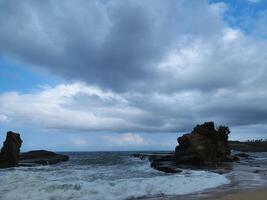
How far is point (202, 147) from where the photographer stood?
68500mm

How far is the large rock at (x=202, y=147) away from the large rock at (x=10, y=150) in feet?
79.3

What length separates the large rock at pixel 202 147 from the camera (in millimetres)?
66250

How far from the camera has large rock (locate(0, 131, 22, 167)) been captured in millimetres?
60781

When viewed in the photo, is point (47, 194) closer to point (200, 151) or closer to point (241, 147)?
point (200, 151)

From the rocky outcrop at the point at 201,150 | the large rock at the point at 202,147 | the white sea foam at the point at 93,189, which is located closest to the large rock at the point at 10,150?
the rocky outcrop at the point at 201,150

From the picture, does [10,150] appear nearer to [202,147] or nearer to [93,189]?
[202,147]

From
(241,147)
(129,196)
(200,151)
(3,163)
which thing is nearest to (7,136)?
(3,163)

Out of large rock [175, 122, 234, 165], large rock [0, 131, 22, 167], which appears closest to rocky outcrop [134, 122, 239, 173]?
large rock [175, 122, 234, 165]

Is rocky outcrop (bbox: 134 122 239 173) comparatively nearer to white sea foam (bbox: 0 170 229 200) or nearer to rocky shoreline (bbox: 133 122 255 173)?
rocky shoreline (bbox: 133 122 255 173)

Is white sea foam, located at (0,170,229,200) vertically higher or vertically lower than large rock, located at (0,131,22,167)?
lower

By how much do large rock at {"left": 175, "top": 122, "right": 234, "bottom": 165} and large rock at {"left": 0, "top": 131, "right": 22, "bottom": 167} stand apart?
2418cm

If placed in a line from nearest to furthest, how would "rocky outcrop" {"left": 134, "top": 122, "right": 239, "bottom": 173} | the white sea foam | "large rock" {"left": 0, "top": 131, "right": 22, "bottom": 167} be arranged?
the white sea foam → "large rock" {"left": 0, "top": 131, "right": 22, "bottom": 167} → "rocky outcrop" {"left": 134, "top": 122, "right": 239, "bottom": 173}

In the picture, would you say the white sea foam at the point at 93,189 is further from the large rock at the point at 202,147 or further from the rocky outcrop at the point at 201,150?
the large rock at the point at 202,147

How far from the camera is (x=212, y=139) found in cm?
7369
